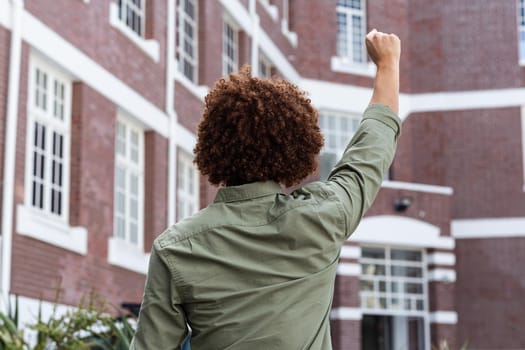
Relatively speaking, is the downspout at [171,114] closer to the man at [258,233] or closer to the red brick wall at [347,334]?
the red brick wall at [347,334]

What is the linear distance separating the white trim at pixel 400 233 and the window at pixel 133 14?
9625 millimetres

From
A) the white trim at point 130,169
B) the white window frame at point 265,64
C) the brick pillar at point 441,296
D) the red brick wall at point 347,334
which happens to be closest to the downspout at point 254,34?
the white window frame at point 265,64

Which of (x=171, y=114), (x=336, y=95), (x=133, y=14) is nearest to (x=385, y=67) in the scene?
(x=133, y=14)

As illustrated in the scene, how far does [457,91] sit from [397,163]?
2.43 meters

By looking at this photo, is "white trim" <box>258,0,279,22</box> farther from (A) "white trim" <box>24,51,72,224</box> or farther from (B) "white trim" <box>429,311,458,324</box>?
(A) "white trim" <box>24,51,72,224</box>

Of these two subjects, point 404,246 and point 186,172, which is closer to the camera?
point 186,172

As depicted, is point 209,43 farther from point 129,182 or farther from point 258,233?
point 258,233

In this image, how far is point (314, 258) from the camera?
281 cm

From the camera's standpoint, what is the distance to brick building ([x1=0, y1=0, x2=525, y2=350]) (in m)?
14.7

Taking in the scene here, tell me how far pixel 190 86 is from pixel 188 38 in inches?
42.4

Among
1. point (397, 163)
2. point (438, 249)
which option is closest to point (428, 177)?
point (397, 163)

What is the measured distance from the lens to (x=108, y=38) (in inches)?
665

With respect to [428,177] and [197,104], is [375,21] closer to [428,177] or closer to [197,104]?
[428,177]

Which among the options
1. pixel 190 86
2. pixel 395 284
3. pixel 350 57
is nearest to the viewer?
pixel 190 86
